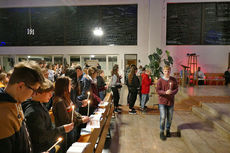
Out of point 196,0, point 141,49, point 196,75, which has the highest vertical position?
point 196,0

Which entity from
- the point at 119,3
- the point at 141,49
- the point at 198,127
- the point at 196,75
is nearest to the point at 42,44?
the point at 119,3

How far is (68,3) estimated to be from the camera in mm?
11672

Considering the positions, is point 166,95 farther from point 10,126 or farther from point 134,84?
point 10,126

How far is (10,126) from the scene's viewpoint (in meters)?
1.04

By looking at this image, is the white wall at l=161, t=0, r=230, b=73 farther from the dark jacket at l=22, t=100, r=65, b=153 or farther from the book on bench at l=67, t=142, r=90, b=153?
the dark jacket at l=22, t=100, r=65, b=153

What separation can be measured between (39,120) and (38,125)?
0.15ft

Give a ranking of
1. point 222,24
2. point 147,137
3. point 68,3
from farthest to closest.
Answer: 1. point 68,3
2. point 222,24
3. point 147,137

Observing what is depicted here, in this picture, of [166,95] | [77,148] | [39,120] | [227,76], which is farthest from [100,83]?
[227,76]

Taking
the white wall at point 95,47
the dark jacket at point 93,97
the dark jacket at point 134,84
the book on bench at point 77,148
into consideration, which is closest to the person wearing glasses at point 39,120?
the book on bench at point 77,148

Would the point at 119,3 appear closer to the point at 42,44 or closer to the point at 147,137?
the point at 42,44

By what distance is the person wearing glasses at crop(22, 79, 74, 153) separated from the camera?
1.48m

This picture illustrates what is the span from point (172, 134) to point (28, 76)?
3720 millimetres

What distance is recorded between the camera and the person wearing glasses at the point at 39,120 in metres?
1.48

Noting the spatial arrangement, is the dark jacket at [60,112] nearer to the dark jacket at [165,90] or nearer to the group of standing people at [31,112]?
the group of standing people at [31,112]
